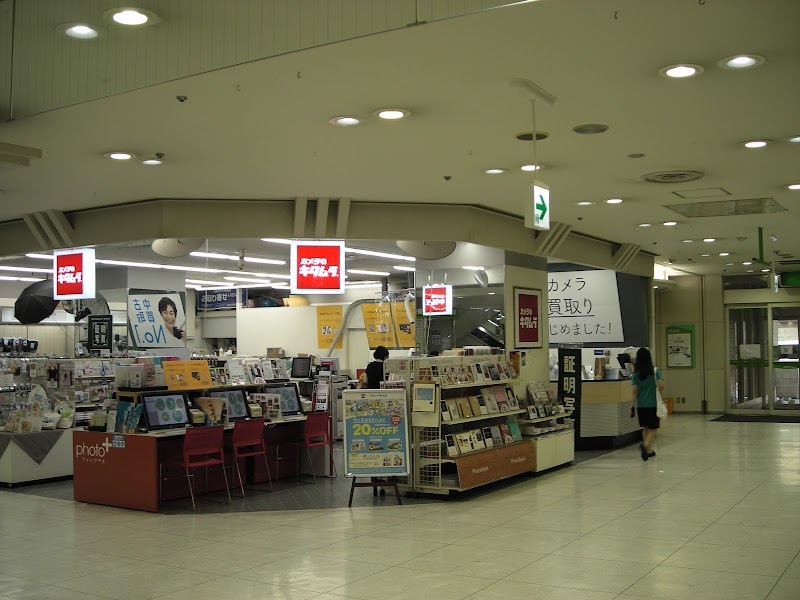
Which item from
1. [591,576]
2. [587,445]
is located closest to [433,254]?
[587,445]

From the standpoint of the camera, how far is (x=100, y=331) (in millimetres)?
13945

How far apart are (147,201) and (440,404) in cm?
409

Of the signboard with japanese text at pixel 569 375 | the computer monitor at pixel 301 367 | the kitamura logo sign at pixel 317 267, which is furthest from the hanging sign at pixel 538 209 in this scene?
the computer monitor at pixel 301 367

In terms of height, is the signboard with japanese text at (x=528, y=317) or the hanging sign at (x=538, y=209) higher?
the hanging sign at (x=538, y=209)

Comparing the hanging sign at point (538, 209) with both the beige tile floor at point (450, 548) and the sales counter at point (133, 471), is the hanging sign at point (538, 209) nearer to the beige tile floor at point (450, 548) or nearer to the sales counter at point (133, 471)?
the beige tile floor at point (450, 548)

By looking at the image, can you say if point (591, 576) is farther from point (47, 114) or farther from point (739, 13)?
point (47, 114)

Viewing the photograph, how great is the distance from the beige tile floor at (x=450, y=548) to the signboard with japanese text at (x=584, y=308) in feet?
18.8

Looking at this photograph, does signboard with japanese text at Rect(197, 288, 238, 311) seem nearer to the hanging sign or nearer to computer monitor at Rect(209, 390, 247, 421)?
computer monitor at Rect(209, 390, 247, 421)

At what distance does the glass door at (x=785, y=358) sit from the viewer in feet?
62.5

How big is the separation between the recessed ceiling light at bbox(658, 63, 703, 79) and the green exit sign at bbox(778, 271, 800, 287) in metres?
15.0

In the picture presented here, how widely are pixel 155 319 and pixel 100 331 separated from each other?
1.71 metres

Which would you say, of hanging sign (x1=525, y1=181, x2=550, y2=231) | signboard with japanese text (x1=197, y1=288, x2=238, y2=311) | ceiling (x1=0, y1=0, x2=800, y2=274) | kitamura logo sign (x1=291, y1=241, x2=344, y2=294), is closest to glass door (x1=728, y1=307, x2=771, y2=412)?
ceiling (x1=0, y1=0, x2=800, y2=274)

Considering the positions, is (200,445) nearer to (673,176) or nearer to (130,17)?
(130,17)

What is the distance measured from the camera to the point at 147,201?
9500 mm
